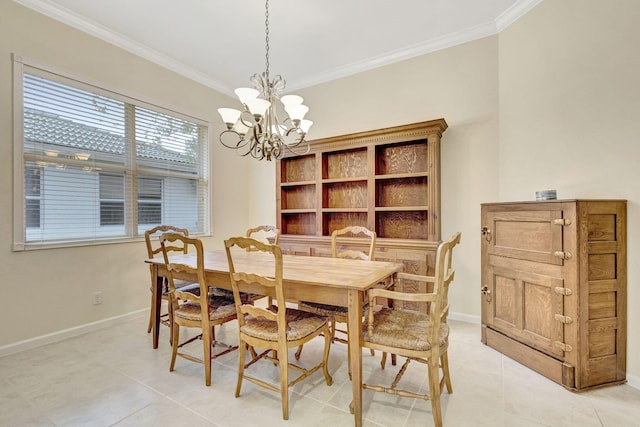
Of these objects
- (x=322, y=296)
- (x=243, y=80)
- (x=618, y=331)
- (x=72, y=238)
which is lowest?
(x=618, y=331)

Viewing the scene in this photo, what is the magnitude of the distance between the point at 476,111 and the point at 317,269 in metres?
2.41

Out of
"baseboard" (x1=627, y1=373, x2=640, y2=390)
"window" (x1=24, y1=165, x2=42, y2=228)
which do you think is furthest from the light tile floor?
"window" (x1=24, y1=165, x2=42, y2=228)

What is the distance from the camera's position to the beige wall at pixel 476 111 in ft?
6.77

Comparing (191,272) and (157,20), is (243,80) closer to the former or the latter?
(157,20)

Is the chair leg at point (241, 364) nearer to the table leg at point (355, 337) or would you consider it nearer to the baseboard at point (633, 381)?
the table leg at point (355, 337)

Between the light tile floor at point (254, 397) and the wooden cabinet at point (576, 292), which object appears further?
the wooden cabinet at point (576, 292)

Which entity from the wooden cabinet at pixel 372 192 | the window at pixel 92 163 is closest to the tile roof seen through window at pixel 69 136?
the window at pixel 92 163

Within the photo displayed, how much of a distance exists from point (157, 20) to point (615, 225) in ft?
13.8

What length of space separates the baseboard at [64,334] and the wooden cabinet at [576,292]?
3792 millimetres

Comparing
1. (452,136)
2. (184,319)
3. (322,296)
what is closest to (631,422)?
(322,296)

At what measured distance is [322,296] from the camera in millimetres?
1729

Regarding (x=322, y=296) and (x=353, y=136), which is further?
(x=353, y=136)

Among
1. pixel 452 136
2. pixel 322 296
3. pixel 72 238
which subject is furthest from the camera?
pixel 452 136

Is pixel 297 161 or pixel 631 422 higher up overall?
pixel 297 161
